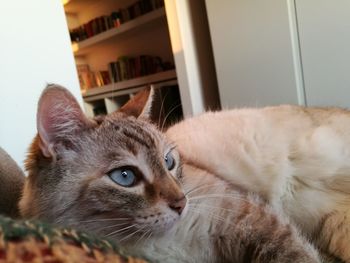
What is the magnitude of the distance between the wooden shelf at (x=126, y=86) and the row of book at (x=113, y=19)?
0.59 meters

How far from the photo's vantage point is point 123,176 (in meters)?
0.87

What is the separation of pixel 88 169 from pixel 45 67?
858mm

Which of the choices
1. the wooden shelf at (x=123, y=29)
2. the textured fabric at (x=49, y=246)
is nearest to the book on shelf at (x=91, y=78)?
the wooden shelf at (x=123, y=29)

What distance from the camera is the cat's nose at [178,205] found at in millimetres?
843

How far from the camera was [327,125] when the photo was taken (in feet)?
4.37

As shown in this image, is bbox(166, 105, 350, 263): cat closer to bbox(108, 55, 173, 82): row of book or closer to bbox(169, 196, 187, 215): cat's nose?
bbox(169, 196, 187, 215): cat's nose

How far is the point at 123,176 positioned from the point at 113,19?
11.4 ft

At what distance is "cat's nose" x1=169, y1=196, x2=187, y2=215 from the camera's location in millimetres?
843

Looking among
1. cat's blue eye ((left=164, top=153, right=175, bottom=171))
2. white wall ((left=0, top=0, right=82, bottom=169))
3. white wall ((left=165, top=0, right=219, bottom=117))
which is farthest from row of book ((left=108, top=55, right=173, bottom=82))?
cat's blue eye ((left=164, top=153, right=175, bottom=171))

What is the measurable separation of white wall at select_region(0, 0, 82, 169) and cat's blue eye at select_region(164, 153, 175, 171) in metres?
0.69

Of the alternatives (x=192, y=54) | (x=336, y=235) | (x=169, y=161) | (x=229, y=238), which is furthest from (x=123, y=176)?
(x=192, y=54)

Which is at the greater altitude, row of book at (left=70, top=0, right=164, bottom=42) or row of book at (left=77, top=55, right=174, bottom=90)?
row of book at (left=70, top=0, right=164, bottom=42)

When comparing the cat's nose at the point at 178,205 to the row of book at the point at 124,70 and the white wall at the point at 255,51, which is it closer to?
the white wall at the point at 255,51

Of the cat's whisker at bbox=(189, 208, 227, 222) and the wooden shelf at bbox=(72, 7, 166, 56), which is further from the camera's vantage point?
the wooden shelf at bbox=(72, 7, 166, 56)
